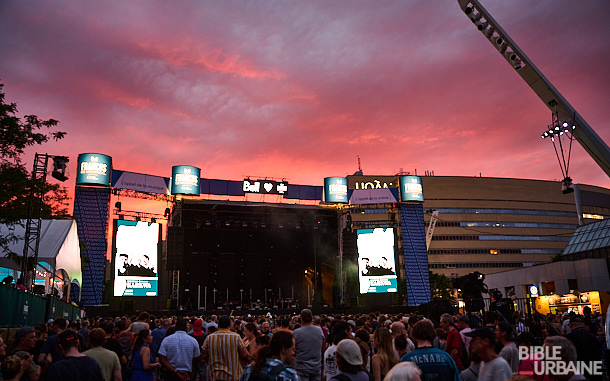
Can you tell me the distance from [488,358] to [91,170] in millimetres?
29269

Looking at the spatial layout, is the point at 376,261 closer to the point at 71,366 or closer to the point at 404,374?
the point at 71,366

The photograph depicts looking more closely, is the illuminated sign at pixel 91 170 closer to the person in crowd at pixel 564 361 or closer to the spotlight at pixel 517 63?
the spotlight at pixel 517 63

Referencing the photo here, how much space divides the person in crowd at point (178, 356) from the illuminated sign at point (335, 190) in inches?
1124

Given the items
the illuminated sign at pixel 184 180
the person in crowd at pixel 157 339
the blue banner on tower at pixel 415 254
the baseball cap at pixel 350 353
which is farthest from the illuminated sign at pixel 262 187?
the baseball cap at pixel 350 353

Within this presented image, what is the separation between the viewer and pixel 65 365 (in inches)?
175

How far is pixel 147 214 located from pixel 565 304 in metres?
30.8

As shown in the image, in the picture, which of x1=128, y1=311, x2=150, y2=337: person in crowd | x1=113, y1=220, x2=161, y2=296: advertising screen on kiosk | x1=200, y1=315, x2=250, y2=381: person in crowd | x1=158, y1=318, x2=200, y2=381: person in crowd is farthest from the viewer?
x1=113, y1=220, x2=161, y2=296: advertising screen on kiosk

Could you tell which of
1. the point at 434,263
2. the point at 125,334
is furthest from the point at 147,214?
the point at 434,263

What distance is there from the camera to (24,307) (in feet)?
43.0

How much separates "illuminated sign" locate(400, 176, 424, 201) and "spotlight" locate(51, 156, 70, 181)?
24693mm

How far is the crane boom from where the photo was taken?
19062 mm

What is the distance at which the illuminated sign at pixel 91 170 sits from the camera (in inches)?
1137

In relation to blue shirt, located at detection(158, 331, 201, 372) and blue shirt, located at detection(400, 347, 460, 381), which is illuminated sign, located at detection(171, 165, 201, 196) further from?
blue shirt, located at detection(400, 347, 460, 381)

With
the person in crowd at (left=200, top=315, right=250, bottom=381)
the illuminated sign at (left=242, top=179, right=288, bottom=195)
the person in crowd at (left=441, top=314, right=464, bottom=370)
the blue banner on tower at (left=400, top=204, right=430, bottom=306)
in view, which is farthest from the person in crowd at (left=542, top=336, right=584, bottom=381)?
the blue banner on tower at (left=400, top=204, right=430, bottom=306)
